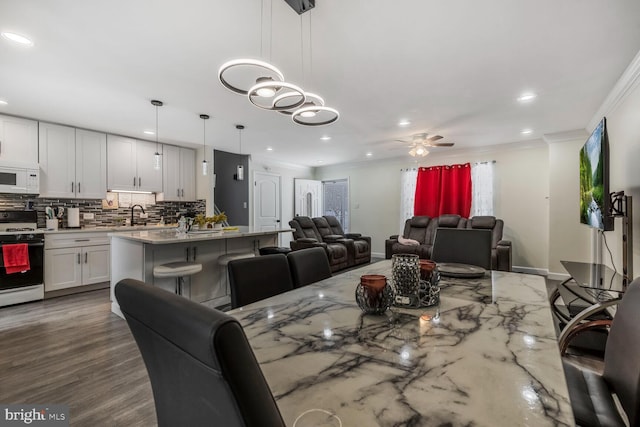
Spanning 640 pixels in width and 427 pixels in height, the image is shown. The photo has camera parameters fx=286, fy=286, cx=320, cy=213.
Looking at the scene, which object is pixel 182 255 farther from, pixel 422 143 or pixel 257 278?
pixel 422 143

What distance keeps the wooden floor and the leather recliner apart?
4.45m

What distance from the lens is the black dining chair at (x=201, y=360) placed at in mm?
405

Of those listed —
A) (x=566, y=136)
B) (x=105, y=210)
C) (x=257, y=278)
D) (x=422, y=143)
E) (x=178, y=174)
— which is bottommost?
(x=257, y=278)

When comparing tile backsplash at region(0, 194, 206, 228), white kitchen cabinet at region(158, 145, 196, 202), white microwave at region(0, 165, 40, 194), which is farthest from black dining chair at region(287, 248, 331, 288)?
white kitchen cabinet at region(158, 145, 196, 202)

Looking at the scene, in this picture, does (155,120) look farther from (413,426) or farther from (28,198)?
(413,426)

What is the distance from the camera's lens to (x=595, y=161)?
2898 millimetres

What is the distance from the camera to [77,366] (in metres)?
2.18

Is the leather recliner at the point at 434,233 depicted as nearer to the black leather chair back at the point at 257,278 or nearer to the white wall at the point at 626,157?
the white wall at the point at 626,157

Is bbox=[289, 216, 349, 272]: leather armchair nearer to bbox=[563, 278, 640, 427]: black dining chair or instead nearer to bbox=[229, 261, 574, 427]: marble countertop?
bbox=[229, 261, 574, 427]: marble countertop

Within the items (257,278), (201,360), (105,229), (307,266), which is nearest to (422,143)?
(307,266)

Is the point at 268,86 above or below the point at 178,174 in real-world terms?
above

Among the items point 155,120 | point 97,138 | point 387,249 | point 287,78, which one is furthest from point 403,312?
point 97,138

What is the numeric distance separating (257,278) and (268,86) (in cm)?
131

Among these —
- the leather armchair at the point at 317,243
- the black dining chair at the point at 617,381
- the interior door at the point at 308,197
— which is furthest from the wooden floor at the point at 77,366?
the interior door at the point at 308,197
